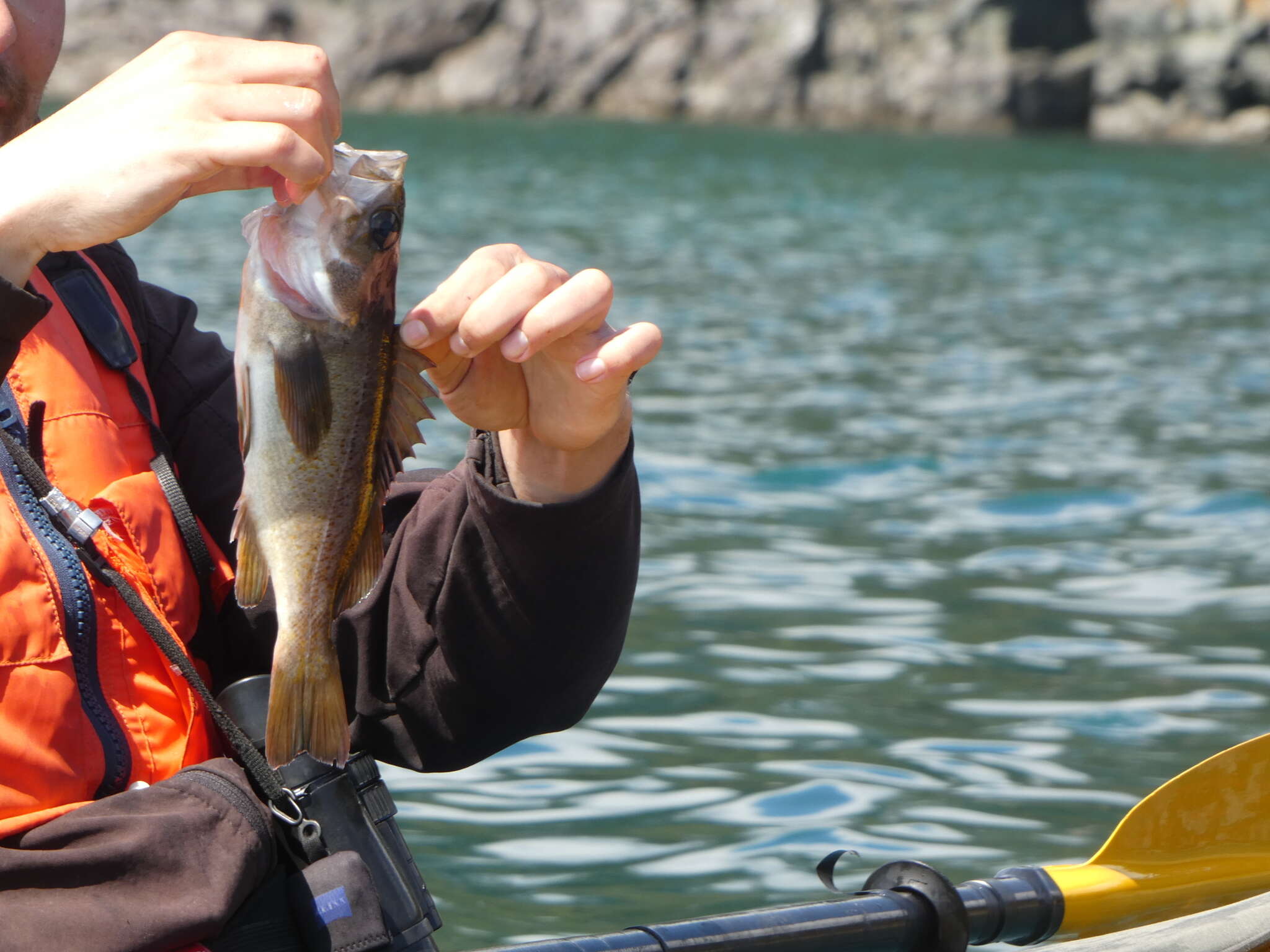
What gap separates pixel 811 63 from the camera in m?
54.3

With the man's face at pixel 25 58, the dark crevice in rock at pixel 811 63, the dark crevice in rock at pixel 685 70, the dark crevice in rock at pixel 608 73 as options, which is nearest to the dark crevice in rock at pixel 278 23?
the dark crevice in rock at pixel 608 73

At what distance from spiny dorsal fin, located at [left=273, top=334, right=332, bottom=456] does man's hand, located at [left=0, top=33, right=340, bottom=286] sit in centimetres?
22

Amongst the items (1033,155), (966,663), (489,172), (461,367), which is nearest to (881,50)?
(1033,155)

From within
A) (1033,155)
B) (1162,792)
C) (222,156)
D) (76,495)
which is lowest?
(1033,155)

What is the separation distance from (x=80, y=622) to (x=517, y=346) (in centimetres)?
64

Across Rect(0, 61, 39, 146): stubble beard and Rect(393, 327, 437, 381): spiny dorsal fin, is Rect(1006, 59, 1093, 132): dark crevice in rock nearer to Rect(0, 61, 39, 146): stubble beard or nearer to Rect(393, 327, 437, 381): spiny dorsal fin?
Rect(0, 61, 39, 146): stubble beard

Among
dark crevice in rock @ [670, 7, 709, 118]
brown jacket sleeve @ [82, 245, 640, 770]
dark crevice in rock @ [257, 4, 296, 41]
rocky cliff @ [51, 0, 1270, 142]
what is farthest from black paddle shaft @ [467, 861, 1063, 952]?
dark crevice in rock @ [257, 4, 296, 41]

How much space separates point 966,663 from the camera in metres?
5.85

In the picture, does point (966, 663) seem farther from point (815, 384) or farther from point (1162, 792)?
point (815, 384)

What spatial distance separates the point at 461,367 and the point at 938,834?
109 inches

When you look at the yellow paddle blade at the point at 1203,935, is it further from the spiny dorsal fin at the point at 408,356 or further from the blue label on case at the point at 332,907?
the spiny dorsal fin at the point at 408,356

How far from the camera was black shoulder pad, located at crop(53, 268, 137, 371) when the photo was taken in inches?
89.7

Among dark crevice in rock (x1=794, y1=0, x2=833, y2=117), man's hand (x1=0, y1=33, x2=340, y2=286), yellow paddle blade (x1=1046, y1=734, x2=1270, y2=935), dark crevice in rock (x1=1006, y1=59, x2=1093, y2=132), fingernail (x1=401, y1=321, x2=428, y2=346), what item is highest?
man's hand (x1=0, y1=33, x2=340, y2=286)

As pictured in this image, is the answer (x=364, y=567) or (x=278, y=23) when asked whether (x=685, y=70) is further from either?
(x=364, y=567)
